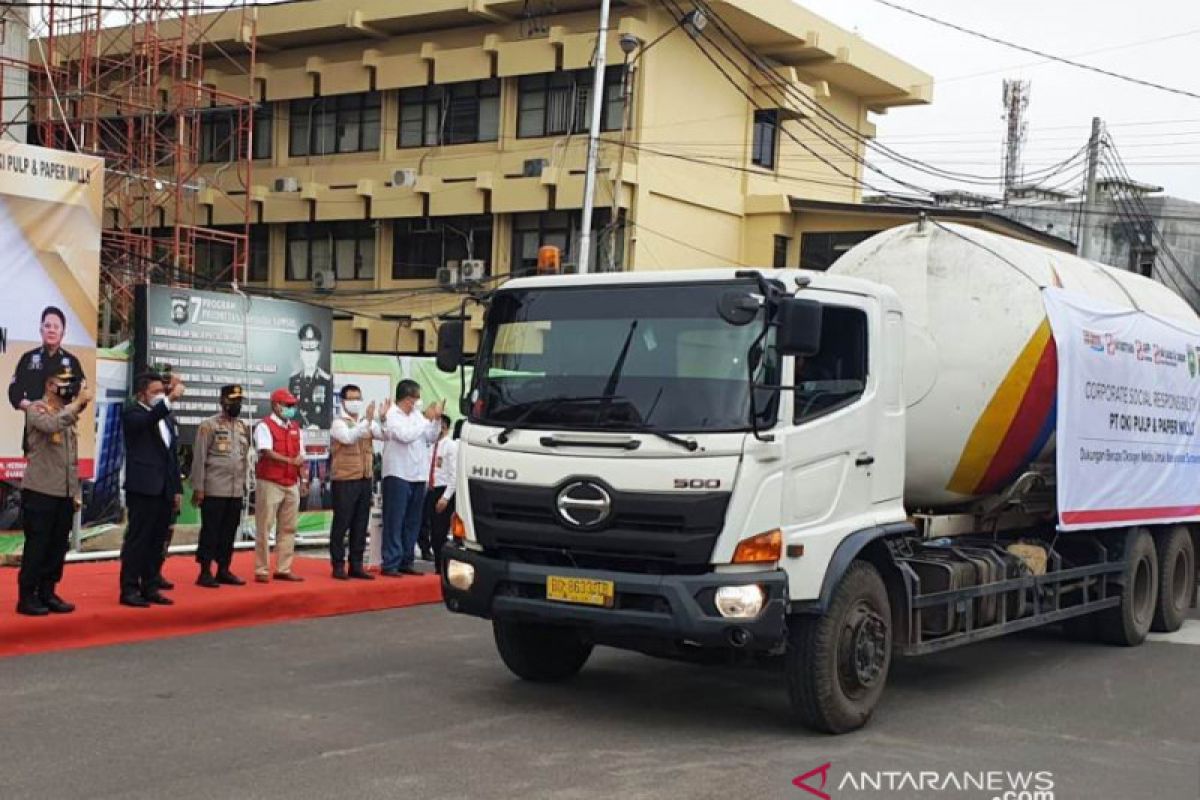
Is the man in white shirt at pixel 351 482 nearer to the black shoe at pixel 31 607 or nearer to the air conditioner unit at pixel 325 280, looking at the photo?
the black shoe at pixel 31 607

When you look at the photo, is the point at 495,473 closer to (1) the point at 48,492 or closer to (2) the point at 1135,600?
(1) the point at 48,492

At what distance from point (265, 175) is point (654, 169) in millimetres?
12371

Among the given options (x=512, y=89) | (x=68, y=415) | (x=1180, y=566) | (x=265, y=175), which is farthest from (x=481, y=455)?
(x=265, y=175)

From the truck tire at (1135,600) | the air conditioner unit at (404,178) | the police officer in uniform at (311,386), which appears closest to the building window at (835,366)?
the truck tire at (1135,600)

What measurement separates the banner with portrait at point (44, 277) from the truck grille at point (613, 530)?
5.58m

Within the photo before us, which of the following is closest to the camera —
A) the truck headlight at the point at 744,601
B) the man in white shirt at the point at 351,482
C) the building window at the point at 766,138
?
the truck headlight at the point at 744,601

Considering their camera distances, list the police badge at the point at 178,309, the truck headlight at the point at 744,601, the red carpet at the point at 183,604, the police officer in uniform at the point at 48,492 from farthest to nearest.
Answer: the police badge at the point at 178,309 → the police officer in uniform at the point at 48,492 → the red carpet at the point at 183,604 → the truck headlight at the point at 744,601

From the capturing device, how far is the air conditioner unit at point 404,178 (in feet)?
109

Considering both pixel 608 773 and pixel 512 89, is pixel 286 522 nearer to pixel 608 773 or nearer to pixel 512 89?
pixel 608 773

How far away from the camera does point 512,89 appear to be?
32281 mm

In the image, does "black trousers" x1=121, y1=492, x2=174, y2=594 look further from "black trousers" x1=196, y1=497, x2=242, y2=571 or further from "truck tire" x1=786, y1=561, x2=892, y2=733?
"truck tire" x1=786, y1=561, x2=892, y2=733

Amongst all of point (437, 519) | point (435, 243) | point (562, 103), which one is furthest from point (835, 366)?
point (435, 243)

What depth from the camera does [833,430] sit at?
25.0 feet

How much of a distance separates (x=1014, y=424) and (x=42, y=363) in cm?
816
